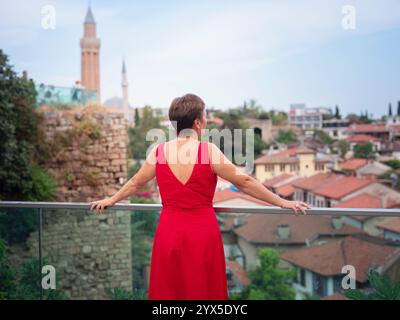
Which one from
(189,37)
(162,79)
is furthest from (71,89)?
(189,37)

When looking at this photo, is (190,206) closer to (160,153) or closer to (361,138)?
(160,153)

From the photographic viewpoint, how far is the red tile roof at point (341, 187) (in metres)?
32.0

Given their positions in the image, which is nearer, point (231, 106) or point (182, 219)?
point (182, 219)

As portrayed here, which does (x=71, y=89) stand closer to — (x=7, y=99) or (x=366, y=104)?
(x=7, y=99)

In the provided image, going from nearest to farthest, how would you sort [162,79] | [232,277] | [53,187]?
1. [232,277]
2. [53,187]
3. [162,79]

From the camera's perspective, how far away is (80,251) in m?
3.60

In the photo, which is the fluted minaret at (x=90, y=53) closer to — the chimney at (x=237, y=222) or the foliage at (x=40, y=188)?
the foliage at (x=40, y=188)

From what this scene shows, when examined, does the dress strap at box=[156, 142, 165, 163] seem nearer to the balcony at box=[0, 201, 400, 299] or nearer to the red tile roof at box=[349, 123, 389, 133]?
the balcony at box=[0, 201, 400, 299]

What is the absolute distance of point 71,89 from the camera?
14.0 metres

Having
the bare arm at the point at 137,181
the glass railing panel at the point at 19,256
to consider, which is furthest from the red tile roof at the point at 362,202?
the bare arm at the point at 137,181

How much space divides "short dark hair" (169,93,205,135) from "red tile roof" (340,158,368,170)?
39.9m

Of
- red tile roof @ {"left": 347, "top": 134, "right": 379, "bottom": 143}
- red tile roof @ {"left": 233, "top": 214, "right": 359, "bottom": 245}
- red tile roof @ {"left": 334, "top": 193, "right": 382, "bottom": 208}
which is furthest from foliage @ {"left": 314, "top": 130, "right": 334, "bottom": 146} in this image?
red tile roof @ {"left": 233, "top": 214, "right": 359, "bottom": 245}

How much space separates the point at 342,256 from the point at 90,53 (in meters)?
34.0

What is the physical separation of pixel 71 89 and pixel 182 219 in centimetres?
1266
